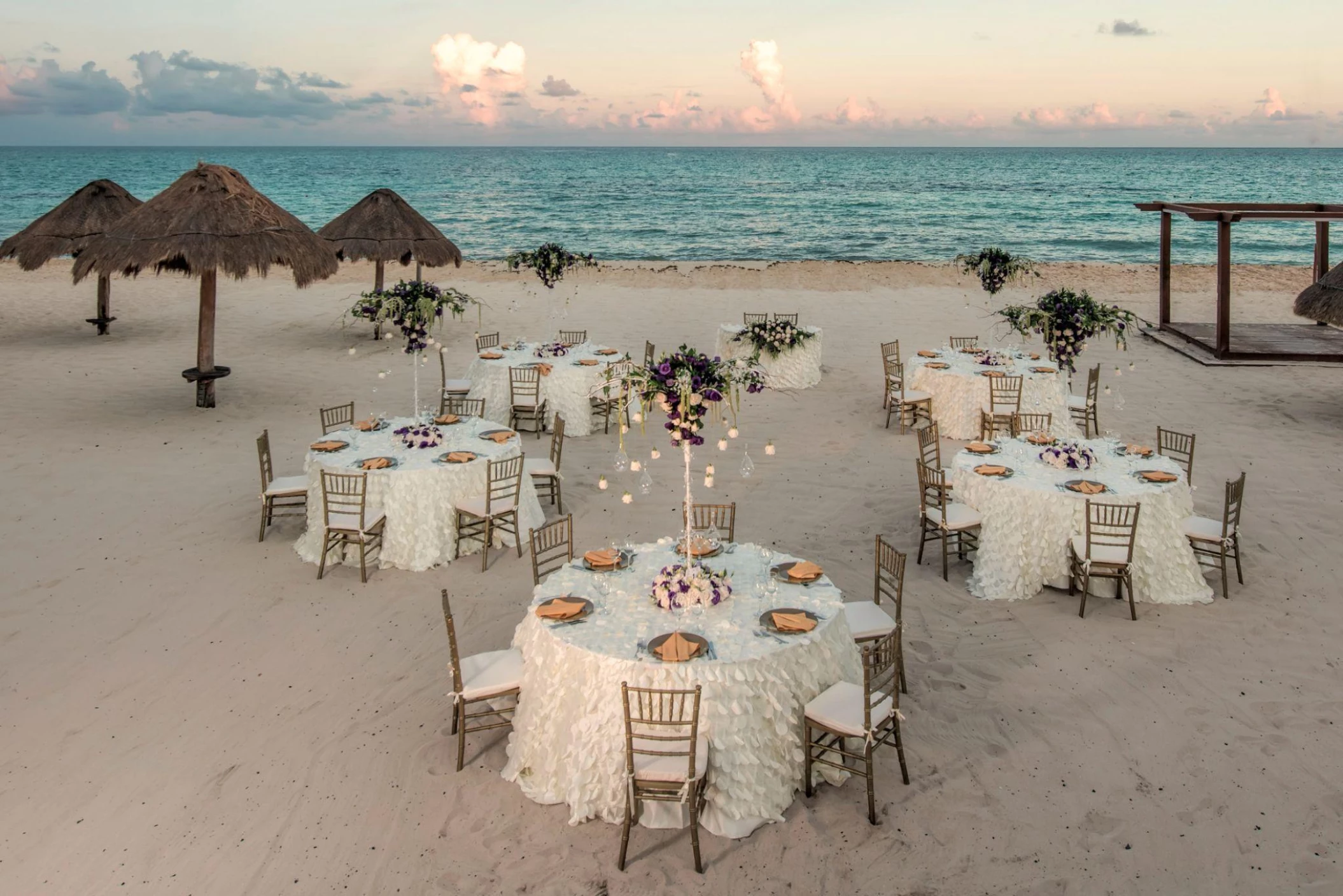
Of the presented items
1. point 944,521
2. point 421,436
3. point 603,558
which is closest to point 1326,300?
point 944,521

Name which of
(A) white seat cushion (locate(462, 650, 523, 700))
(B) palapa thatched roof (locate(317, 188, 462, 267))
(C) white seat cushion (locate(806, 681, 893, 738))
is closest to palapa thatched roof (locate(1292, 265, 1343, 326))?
(C) white seat cushion (locate(806, 681, 893, 738))

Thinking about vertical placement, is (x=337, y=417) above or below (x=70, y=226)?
below

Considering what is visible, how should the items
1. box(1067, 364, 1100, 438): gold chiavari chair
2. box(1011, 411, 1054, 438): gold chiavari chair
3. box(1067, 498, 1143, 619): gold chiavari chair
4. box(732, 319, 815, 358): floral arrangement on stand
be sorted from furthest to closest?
1. box(732, 319, 815, 358): floral arrangement on stand
2. box(1067, 364, 1100, 438): gold chiavari chair
3. box(1011, 411, 1054, 438): gold chiavari chair
4. box(1067, 498, 1143, 619): gold chiavari chair

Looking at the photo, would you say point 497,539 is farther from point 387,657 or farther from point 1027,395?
point 1027,395

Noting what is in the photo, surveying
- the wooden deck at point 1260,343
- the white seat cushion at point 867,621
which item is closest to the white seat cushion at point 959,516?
the white seat cushion at point 867,621

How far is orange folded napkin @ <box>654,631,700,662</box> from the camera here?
5.97m

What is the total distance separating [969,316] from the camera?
2419 centimetres

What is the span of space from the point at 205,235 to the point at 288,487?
6.04 meters

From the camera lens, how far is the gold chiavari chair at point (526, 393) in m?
14.5

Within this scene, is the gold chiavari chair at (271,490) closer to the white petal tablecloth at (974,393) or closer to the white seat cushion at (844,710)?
the white seat cushion at (844,710)

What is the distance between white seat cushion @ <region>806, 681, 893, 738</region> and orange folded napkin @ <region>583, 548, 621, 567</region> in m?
1.96

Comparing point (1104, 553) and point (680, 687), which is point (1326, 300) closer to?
point (1104, 553)

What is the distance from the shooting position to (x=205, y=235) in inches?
572

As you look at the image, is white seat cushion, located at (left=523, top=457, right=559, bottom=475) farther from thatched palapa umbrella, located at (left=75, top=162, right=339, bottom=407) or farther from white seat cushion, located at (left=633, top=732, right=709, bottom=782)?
thatched palapa umbrella, located at (left=75, top=162, right=339, bottom=407)
